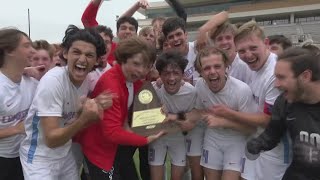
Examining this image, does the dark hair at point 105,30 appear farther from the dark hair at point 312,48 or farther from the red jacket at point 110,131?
the dark hair at point 312,48

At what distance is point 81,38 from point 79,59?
8.1 inches

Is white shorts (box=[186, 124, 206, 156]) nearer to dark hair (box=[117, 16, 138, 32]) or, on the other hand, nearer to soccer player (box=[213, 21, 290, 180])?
soccer player (box=[213, 21, 290, 180])

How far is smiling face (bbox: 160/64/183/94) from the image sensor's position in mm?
3996

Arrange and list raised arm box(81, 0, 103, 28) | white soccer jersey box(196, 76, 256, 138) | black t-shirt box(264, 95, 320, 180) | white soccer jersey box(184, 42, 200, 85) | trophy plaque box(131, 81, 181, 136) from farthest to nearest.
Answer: raised arm box(81, 0, 103, 28) → white soccer jersey box(184, 42, 200, 85) → white soccer jersey box(196, 76, 256, 138) → trophy plaque box(131, 81, 181, 136) → black t-shirt box(264, 95, 320, 180)

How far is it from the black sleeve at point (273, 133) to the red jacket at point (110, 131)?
3.45 ft

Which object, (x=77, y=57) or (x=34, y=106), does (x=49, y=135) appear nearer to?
(x=34, y=106)

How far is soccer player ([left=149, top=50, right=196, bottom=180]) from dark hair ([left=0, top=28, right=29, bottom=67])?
1437 mm

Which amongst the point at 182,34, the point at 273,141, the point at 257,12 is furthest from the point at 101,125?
the point at 257,12

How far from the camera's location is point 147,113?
12.3 feet

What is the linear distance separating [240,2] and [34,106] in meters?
64.5

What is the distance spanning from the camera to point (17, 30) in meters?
3.57

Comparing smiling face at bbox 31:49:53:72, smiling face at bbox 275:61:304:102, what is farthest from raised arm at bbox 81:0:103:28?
smiling face at bbox 275:61:304:102

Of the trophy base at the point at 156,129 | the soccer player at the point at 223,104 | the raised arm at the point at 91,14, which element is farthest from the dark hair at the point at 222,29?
the raised arm at the point at 91,14

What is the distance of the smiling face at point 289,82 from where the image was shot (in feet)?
9.28
